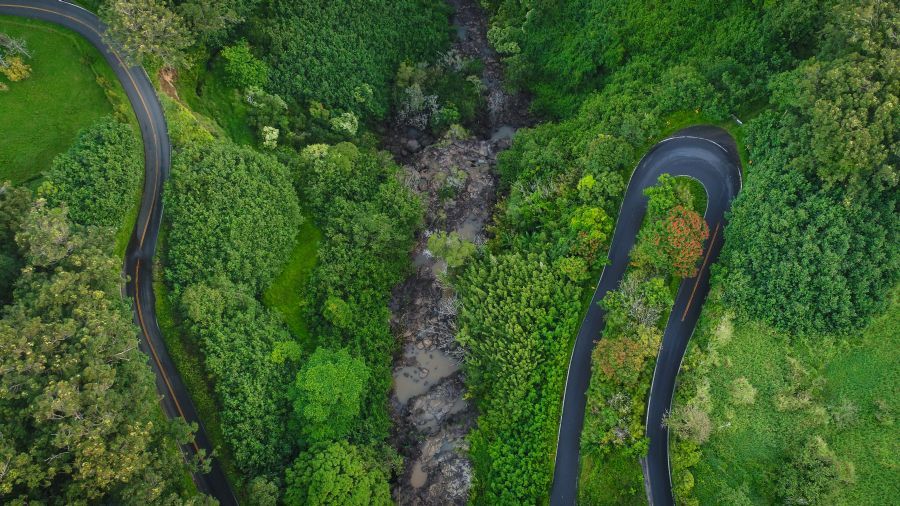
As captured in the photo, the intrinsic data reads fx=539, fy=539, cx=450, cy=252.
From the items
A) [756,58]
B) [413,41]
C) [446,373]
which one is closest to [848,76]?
[756,58]

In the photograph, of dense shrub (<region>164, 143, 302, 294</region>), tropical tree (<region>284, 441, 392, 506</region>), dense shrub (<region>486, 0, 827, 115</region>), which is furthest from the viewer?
dense shrub (<region>486, 0, 827, 115</region>)

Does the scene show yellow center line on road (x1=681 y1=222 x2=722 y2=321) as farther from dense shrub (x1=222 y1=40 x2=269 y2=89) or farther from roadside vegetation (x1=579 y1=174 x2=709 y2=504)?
dense shrub (x1=222 y1=40 x2=269 y2=89)

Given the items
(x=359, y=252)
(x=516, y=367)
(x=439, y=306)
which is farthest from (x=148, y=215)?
(x=516, y=367)

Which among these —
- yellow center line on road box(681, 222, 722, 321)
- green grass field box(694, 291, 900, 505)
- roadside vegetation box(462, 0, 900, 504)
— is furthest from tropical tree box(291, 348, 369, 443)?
yellow center line on road box(681, 222, 722, 321)

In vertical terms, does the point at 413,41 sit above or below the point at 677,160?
above

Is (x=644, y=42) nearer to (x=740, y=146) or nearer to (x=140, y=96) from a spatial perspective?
(x=740, y=146)

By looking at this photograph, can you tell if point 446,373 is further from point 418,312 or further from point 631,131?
point 631,131

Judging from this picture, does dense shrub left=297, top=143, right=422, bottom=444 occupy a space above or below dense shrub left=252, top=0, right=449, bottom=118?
below

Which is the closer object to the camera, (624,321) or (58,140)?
Answer: (624,321)
